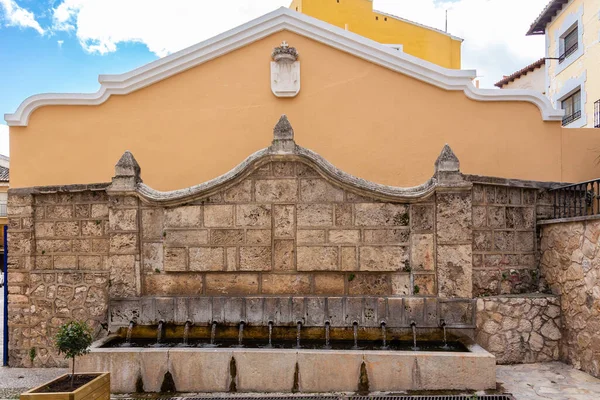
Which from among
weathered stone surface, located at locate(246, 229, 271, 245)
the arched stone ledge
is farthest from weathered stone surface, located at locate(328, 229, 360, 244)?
weathered stone surface, located at locate(246, 229, 271, 245)

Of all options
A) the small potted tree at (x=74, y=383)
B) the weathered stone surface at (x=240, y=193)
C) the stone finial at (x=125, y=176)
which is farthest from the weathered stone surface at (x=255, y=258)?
the small potted tree at (x=74, y=383)

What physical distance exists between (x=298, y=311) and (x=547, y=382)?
10.3 feet

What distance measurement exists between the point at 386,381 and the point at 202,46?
671 centimetres

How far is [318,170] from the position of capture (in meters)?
6.16

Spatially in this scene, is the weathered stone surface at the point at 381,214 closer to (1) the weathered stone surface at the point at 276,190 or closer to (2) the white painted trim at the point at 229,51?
(1) the weathered stone surface at the point at 276,190

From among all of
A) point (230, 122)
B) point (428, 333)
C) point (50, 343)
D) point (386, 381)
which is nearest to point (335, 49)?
point (230, 122)

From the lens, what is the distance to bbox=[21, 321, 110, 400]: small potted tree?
420 centimetres

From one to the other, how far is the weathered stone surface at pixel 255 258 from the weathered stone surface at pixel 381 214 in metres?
1.31


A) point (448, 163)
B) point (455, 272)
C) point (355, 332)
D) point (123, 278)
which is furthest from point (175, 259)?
point (448, 163)

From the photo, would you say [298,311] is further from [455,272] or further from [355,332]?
[455,272]

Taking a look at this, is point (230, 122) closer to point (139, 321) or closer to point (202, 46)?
point (202, 46)

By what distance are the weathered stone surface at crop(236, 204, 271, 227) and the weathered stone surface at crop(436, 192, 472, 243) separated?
227cm

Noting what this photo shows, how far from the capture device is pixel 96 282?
257 inches

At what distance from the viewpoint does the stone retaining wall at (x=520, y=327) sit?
20.4 ft
